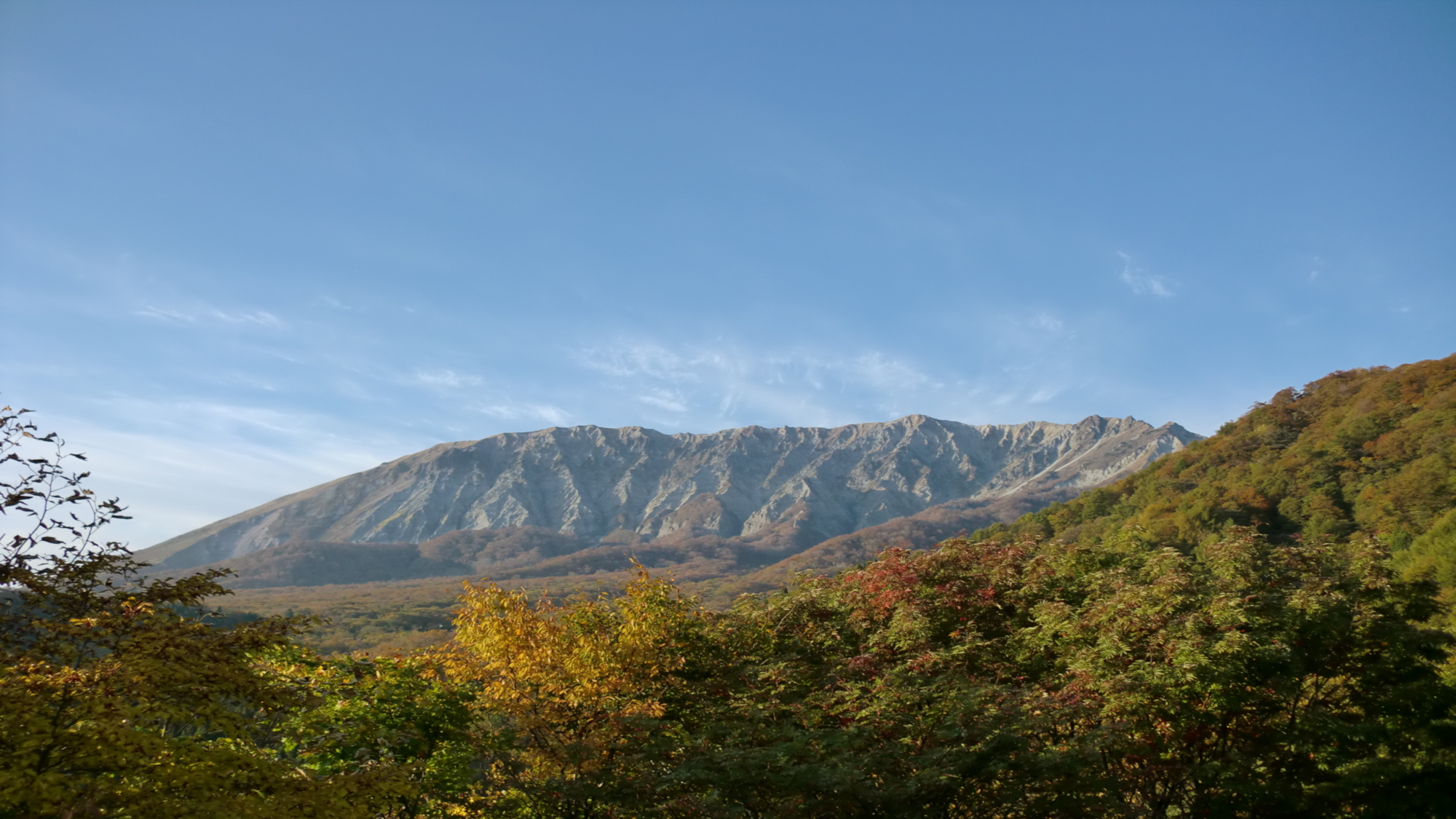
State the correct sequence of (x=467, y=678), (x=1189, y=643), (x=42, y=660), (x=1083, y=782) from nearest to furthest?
(x=42, y=660), (x=1083, y=782), (x=1189, y=643), (x=467, y=678)

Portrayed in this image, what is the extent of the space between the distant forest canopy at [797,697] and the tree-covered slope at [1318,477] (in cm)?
2472

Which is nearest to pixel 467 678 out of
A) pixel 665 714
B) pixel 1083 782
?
pixel 665 714

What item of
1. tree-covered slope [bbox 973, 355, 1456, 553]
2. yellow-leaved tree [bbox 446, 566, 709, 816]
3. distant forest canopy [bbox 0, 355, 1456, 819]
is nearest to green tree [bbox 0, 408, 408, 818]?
distant forest canopy [bbox 0, 355, 1456, 819]

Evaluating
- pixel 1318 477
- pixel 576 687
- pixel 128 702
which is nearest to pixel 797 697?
pixel 576 687

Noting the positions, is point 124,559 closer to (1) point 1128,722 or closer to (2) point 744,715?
(2) point 744,715

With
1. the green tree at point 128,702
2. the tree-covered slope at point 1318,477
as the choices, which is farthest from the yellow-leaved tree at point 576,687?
the tree-covered slope at point 1318,477

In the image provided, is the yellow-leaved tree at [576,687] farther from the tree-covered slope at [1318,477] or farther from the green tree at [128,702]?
the tree-covered slope at [1318,477]

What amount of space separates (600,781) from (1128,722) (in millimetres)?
7688

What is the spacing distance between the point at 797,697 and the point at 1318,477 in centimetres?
6531

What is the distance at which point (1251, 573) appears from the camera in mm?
14570

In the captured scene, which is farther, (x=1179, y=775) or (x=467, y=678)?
(x=467, y=678)

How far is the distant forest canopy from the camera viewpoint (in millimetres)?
7383

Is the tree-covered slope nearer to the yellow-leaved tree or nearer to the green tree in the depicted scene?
the yellow-leaved tree

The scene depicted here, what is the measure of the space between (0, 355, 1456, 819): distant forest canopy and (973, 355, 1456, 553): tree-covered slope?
2472cm
